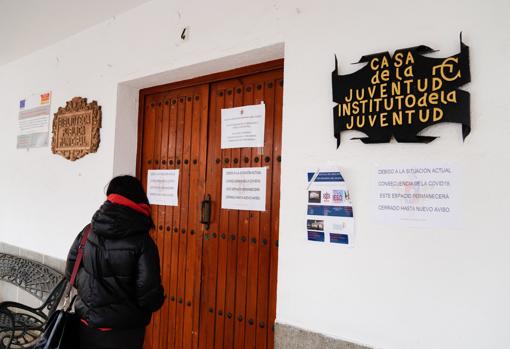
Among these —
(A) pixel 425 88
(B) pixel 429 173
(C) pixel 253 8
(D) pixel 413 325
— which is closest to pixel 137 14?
(C) pixel 253 8

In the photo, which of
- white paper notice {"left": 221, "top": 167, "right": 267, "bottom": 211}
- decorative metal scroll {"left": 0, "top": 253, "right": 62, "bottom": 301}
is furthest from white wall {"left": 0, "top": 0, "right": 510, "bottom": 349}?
decorative metal scroll {"left": 0, "top": 253, "right": 62, "bottom": 301}

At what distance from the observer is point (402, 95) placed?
148cm

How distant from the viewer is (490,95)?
1308 millimetres

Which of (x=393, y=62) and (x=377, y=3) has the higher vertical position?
(x=377, y=3)

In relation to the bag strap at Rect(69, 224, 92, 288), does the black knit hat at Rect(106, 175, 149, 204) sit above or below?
above

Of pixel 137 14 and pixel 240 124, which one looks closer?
pixel 240 124

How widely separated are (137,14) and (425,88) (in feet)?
7.38

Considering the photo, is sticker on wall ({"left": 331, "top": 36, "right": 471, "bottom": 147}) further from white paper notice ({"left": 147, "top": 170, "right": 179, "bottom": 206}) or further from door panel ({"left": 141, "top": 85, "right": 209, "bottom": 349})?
white paper notice ({"left": 147, "top": 170, "right": 179, "bottom": 206})

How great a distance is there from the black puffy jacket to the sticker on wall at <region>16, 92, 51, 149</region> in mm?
2281

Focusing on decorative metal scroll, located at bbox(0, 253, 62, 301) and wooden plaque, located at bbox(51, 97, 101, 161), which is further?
decorative metal scroll, located at bbox(0, 253, 62, 301)

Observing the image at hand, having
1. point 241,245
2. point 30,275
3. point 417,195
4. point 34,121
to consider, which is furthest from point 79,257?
point 34,121

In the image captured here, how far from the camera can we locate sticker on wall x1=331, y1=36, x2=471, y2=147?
1.36 metres

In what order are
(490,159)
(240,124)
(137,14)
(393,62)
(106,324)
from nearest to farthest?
1. (490,159)
2. (393,62)
3. (106,324)
4. (240,124)
5. (137,14)

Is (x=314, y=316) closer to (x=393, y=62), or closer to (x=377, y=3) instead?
(x=393, y=62)
